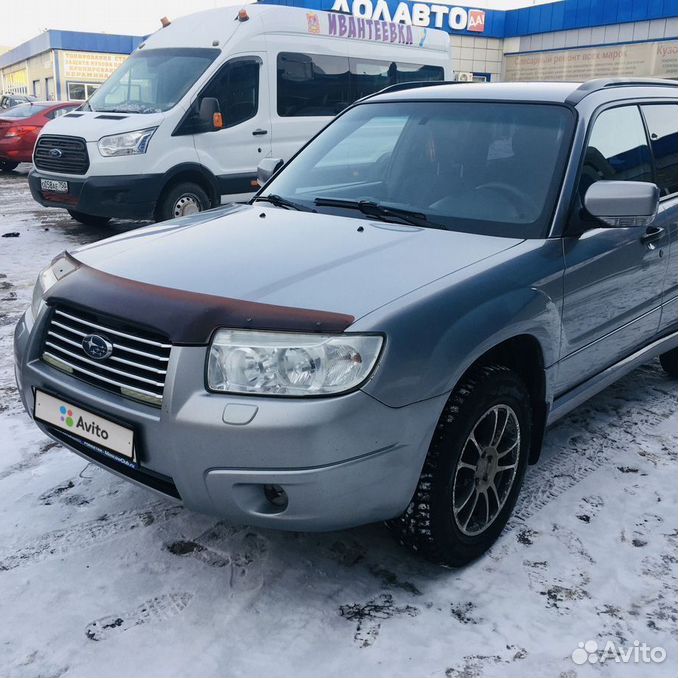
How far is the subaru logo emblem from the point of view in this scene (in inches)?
94.1

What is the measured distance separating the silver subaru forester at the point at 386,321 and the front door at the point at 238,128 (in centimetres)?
498

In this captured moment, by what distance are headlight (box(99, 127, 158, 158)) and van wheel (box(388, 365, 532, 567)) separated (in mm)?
6173

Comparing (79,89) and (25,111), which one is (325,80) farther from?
(79,89)

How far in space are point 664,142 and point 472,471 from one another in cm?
225

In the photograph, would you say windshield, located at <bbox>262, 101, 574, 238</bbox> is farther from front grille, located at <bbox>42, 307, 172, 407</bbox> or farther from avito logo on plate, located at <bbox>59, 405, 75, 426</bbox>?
avito logo on plate, located at <bbox>59, 405, 75, 426</bbox>

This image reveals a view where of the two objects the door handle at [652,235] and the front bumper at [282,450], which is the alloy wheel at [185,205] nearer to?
the door handle at [652,235]

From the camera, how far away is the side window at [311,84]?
878cm

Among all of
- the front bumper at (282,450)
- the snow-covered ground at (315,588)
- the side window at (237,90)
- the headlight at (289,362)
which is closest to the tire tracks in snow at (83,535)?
the snow-covered ground at (315,588)

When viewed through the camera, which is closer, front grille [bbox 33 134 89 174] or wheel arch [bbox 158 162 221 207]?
front grille [bbox 33 134 89 174]

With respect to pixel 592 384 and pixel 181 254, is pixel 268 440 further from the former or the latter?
pixel 592 384

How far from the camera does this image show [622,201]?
2859 mm

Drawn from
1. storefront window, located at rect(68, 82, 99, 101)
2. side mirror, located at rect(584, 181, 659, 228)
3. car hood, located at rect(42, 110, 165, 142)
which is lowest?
side mirror, located at rect(584, 181, 659, 228)

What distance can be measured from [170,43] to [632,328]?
278 inches

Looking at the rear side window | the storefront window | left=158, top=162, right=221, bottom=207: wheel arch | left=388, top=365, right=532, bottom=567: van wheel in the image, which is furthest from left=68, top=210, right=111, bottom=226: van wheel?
the storefront window
